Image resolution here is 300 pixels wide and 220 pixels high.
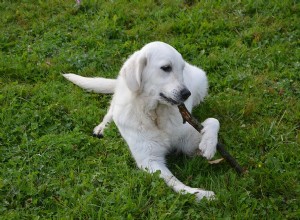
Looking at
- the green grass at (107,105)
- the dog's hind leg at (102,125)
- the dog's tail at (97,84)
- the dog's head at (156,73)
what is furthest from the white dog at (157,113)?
the dog's tail at (97,84)

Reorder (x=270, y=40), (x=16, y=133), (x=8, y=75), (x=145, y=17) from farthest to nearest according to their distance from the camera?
1. (x=145, y=17)
2. (x=270, y=40)
3. (x=8, y=75)
4. (x=16, y=133)

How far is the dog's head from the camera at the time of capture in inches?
149

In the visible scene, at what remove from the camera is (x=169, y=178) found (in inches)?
145

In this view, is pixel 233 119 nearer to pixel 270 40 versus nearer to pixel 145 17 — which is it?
pixel 270 40

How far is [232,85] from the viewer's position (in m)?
5.15

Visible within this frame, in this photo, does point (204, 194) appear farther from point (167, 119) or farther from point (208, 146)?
point (167, 119)

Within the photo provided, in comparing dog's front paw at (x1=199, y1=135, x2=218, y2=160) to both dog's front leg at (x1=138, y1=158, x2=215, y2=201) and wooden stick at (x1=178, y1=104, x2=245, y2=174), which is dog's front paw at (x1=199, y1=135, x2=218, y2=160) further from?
dog's front leg at (x1=138, y1=158, x2=215, y2=201)

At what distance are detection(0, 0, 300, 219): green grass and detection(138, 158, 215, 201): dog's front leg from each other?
0.25ft

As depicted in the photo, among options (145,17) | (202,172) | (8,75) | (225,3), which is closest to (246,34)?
(225,3)

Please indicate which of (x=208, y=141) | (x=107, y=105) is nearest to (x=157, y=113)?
(x=208, y=141)

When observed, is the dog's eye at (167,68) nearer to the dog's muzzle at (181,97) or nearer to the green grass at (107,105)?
the dog's muzzle at (181,97)

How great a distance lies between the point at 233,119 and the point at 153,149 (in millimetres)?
1075

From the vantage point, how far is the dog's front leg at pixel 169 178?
3.49m

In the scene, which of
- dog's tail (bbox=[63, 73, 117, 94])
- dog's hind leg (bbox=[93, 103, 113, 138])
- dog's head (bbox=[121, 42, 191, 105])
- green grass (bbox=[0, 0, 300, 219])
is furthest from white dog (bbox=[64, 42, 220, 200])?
dog's tail (bbox=[63, 73, 117, 94])
